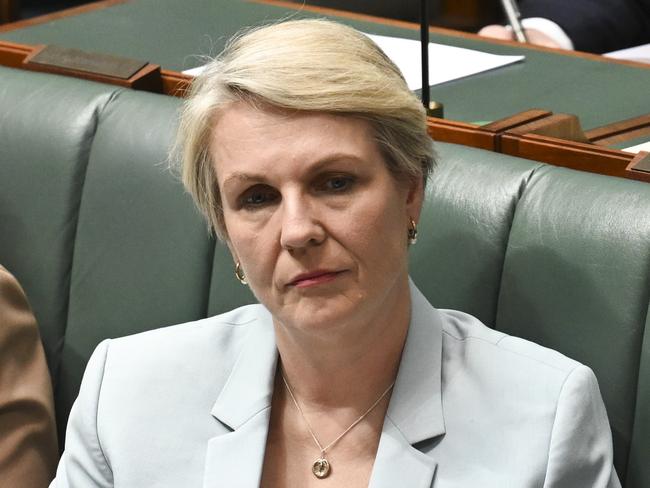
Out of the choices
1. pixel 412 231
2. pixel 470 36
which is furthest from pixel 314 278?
pixel 470 36

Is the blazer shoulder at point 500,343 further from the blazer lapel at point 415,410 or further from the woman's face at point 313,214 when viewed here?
the woman's face at point 313,214

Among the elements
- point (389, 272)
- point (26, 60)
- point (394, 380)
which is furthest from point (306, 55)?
point (26, 60)

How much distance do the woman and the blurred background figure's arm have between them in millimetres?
1844

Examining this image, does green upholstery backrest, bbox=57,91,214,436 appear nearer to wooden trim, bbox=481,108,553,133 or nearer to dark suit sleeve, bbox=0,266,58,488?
dark suit sleeve, bbox=0,266,58,488

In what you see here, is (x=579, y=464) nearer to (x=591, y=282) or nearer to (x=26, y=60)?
(x=591, y=282)

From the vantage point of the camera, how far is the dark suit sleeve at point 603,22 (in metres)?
3.24

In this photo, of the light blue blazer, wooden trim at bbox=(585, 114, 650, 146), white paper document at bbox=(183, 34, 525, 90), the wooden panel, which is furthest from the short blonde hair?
the wooden panel

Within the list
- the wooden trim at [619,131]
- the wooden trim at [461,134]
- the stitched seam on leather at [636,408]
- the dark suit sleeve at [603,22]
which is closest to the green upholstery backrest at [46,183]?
the wooden trim at [461,134]

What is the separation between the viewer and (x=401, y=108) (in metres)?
1.41

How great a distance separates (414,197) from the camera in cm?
147

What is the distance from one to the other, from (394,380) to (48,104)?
78cm

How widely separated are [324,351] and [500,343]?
0.66 ft

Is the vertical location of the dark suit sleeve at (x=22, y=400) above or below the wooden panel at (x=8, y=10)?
below

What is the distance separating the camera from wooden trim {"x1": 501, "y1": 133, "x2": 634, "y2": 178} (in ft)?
5.42
